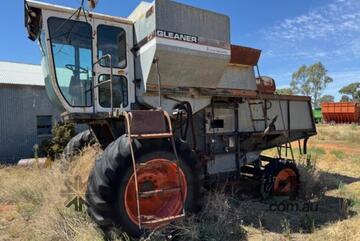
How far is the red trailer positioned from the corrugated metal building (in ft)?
95.7

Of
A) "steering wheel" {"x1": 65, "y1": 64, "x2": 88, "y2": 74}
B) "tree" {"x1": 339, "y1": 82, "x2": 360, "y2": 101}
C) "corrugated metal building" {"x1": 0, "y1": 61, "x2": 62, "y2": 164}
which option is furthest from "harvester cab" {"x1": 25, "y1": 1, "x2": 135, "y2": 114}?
"tree" {"x1": 339, "y1": 82, "x2": 360, "y2": 101}

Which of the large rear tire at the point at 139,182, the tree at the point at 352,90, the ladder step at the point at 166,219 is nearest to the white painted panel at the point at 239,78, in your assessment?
the large rear tire at the point at 139,182

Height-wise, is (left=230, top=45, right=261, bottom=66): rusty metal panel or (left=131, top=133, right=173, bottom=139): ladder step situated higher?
(left=230, top=45, right=261, bottom=66): rusty metal panel

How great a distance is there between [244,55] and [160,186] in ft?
12.0

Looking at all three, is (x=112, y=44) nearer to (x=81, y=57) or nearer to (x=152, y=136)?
(x=81, y=57)

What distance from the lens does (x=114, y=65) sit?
577 cm

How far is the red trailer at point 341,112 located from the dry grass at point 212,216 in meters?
29.6

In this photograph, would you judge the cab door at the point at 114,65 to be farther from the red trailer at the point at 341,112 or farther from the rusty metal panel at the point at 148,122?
the red trailer at the point at 341,112

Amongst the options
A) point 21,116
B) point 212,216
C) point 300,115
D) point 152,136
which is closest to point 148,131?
point 152,136

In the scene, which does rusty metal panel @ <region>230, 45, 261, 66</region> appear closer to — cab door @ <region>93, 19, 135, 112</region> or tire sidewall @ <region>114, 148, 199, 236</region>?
cab door @ <region>93, 19, 135, 112</region>

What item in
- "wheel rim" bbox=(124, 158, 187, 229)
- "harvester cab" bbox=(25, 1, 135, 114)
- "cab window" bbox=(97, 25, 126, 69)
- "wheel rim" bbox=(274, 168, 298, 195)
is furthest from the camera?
"wheel rim" bbox=(274, 168, 298, 195)

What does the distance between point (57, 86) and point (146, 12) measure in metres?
1.84

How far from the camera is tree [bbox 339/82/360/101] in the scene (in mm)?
78375

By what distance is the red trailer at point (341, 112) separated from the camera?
34.6 meters
